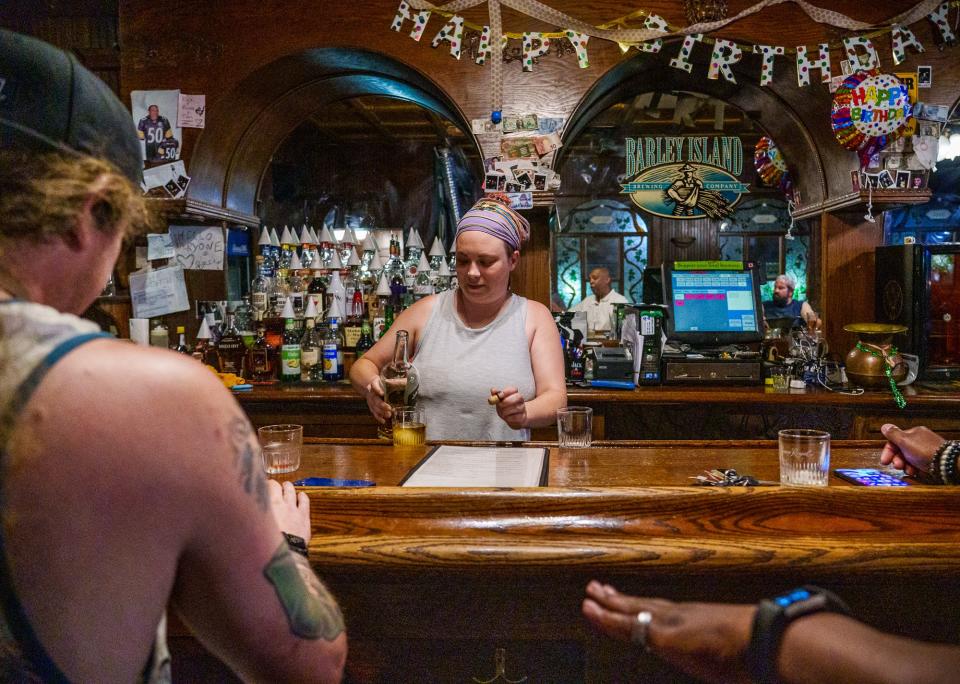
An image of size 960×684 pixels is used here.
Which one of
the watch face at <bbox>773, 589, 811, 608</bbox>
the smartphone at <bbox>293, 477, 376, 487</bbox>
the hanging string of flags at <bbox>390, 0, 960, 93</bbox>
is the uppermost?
the hanging string of flags at <bbox>390, 0, 960, 93</bbox>

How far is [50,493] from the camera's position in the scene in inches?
24.7

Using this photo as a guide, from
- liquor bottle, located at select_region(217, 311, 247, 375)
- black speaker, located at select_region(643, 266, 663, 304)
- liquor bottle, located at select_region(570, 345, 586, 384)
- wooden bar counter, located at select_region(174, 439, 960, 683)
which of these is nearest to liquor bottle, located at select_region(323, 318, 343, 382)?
liquor bottle, located at select_region(217, 311, 247, 375)

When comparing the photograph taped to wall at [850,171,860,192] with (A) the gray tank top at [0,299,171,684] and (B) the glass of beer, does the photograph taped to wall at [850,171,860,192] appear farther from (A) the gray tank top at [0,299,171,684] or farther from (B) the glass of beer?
(A) the gray tank top at [0,299,171,684]

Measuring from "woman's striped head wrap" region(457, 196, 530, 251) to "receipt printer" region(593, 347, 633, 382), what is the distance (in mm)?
1187

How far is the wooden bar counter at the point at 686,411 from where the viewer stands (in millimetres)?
3291

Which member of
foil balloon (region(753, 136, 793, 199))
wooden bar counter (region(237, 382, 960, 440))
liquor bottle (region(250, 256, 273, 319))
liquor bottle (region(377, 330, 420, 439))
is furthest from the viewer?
foil balloon (region(753, 136, 793, 199))

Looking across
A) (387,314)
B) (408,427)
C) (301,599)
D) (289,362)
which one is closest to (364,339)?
(387,314)

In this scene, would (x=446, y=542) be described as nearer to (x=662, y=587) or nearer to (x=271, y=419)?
(x=662, y=587)

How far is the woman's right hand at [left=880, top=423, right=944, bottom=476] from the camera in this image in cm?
163

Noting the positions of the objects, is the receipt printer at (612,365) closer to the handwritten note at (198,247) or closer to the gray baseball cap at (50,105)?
the handwritten note at (198,247)

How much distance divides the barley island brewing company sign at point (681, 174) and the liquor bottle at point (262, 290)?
2.93 meters

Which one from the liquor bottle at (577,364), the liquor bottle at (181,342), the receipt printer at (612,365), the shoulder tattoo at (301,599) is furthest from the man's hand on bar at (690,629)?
the liquor bottle at (181,342)

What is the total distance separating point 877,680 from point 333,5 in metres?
3.84

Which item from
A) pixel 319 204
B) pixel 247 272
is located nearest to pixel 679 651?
pixel 247 272
